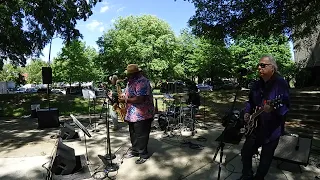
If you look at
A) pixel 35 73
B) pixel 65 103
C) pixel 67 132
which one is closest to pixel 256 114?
pixel 67 132

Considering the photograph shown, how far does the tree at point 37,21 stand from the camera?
45.2ft

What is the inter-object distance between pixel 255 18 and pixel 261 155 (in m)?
7.96

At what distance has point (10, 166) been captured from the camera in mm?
4930

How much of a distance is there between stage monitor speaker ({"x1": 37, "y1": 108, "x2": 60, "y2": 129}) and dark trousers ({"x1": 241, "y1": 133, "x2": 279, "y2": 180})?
671 cm

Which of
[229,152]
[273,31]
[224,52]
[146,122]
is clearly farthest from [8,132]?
[224,52]

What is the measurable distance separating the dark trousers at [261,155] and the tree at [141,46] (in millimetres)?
29194

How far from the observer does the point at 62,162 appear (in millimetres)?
3818

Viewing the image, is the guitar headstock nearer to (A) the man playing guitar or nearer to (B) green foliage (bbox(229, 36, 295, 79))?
(A) the man playing guitar

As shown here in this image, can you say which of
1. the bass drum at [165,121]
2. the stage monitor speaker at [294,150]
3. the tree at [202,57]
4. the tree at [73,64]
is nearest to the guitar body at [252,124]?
the stage monitor speaker at [294,150]

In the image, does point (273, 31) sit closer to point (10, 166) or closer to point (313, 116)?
point (313, 116)

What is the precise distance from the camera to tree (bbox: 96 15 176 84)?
111 ft

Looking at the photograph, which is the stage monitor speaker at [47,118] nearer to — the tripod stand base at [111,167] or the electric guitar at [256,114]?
the tripod stand base at [111,167]

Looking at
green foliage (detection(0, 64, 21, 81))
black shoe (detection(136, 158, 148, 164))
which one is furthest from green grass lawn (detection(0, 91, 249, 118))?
green foliage (detection(0, 64, 21, 81))

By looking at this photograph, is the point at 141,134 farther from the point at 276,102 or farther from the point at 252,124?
the point at 276,102
